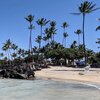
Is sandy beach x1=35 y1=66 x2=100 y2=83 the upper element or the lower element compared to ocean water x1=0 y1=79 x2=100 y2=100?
upper

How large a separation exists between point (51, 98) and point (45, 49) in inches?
4189

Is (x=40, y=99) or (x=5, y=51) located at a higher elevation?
(x=5, y=51)

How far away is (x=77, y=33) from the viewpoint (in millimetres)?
151000

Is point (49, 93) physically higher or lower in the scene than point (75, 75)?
lower

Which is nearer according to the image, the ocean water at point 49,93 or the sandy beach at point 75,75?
the ocean water at point 49,93

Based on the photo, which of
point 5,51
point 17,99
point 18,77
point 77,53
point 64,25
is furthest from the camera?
point 5,51

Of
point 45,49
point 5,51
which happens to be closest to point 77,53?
point 45,49

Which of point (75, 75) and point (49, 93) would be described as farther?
point (75, 75)

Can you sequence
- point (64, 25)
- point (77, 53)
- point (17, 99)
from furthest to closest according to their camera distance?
point (64, 25)
point (77, 53)
point (17, 99)

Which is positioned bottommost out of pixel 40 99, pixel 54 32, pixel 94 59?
pixel 40 99

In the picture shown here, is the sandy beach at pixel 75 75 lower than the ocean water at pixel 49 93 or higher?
higher

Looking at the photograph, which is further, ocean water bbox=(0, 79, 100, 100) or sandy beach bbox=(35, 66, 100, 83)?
sandy beach bbox=(35, 66, 100, 83)

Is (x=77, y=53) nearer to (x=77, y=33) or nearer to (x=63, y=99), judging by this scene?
(x=77, y=33)

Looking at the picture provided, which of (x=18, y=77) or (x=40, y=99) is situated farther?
(x=18, y=77)
